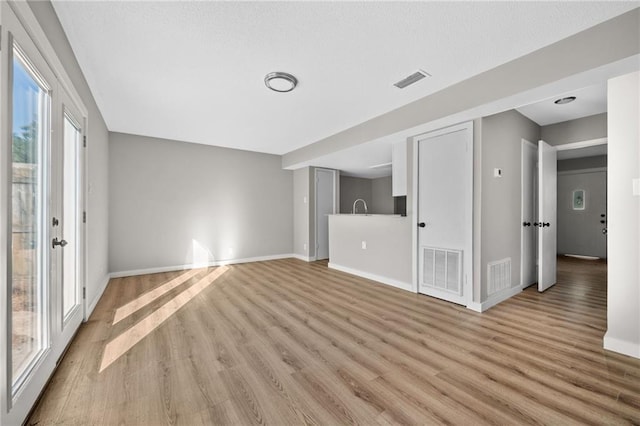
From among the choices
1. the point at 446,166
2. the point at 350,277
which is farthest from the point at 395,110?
the point at 350,277

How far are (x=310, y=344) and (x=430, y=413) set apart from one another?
1.06 meters

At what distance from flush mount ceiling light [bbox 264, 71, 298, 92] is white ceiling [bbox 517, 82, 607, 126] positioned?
3.09 m

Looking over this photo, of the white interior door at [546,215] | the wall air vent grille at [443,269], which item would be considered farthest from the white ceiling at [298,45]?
the white interior door at [546,215]

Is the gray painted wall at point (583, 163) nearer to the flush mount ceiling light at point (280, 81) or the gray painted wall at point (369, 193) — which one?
the gray painted wall at point (369, 193)

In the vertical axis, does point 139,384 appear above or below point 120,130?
below

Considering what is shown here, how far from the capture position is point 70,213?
249 cm

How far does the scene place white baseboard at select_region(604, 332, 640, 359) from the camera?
81.7 inches

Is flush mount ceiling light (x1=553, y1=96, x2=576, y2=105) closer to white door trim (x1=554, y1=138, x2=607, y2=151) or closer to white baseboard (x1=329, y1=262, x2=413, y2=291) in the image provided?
white door trim (x1=554, y1=138, x2=607, y2=151)

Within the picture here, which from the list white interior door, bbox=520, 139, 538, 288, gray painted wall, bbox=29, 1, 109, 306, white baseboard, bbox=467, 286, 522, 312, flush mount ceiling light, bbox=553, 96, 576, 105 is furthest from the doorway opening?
gray painted wall, bbox=29, 1, 109, 306

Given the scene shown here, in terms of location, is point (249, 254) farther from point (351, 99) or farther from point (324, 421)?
point (324, 421)

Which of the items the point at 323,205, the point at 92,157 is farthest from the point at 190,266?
the point at 323,205

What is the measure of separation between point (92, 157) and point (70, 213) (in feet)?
3.37

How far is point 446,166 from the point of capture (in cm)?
343

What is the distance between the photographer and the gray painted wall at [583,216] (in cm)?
649
